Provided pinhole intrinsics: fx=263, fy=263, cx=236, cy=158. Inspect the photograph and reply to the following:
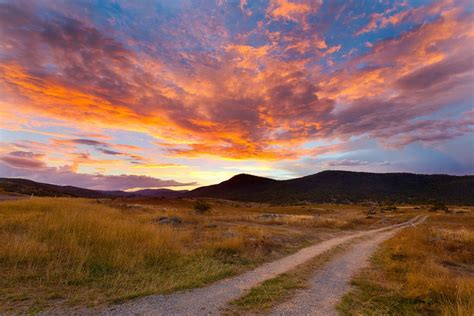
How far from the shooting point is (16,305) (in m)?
5.31

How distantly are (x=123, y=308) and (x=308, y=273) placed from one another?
5.97 m

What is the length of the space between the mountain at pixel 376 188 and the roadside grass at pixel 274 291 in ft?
339

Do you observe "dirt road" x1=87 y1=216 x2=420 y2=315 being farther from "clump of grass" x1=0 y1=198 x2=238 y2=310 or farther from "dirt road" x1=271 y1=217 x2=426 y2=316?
"clump of grass" x1=0 y1=198 x2=238 y2=310

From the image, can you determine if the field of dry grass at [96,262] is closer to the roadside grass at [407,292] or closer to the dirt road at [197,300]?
the dirt road at [197,300]

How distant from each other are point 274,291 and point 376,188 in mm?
148995

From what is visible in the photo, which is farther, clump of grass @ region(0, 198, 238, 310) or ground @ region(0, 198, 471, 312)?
clump of grass @ region(0, 198, 238, 310)

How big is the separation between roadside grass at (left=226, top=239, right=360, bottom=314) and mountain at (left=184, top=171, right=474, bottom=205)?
339ft

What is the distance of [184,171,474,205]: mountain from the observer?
109625 mm

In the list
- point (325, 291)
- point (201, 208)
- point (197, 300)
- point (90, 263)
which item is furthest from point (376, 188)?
point (90, 263)

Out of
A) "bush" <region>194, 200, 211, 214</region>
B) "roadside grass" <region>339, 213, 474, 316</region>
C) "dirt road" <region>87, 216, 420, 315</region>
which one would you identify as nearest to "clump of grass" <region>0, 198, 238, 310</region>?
"dirt road" <region>87, 216, 420, 315</region>

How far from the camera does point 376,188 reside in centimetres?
13688

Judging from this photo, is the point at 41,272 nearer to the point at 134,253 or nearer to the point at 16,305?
the point at 16,305

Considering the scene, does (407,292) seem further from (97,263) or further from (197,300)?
(97,263)

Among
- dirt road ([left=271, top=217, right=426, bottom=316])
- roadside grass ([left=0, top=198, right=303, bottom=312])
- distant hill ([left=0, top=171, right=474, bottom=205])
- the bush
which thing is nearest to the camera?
dirt road ([left=271, top=217, right=426, bottom=316])
